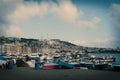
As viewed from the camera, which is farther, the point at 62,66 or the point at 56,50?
the point at 56,50

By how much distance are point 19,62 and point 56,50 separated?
9.82 meters

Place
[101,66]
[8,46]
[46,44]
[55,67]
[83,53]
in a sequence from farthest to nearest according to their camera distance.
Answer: [8,46] < [83,53] < [46,44] < [101,66] < [55,67]

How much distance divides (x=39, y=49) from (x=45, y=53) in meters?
2.60

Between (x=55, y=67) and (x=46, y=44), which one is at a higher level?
(x=46, y=44)

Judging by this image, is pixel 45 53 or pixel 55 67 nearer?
pixel 55 67

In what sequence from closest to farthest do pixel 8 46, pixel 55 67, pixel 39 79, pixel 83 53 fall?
pixel 39 79
pixel 55 67
pixel 83 53
pixel 8 46

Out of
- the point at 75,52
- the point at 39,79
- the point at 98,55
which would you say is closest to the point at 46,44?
the point at 75,52

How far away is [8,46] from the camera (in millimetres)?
32562

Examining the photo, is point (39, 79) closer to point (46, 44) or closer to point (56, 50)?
point (46, 44)

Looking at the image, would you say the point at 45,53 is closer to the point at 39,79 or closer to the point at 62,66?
the point at 62,66

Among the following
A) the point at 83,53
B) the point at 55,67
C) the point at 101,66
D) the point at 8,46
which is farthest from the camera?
the point at 8,46

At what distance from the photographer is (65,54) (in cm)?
2347

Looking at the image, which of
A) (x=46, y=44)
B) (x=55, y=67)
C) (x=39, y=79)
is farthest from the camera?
(x=46, y=44)

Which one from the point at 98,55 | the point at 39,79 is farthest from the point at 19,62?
the point at 98,55
